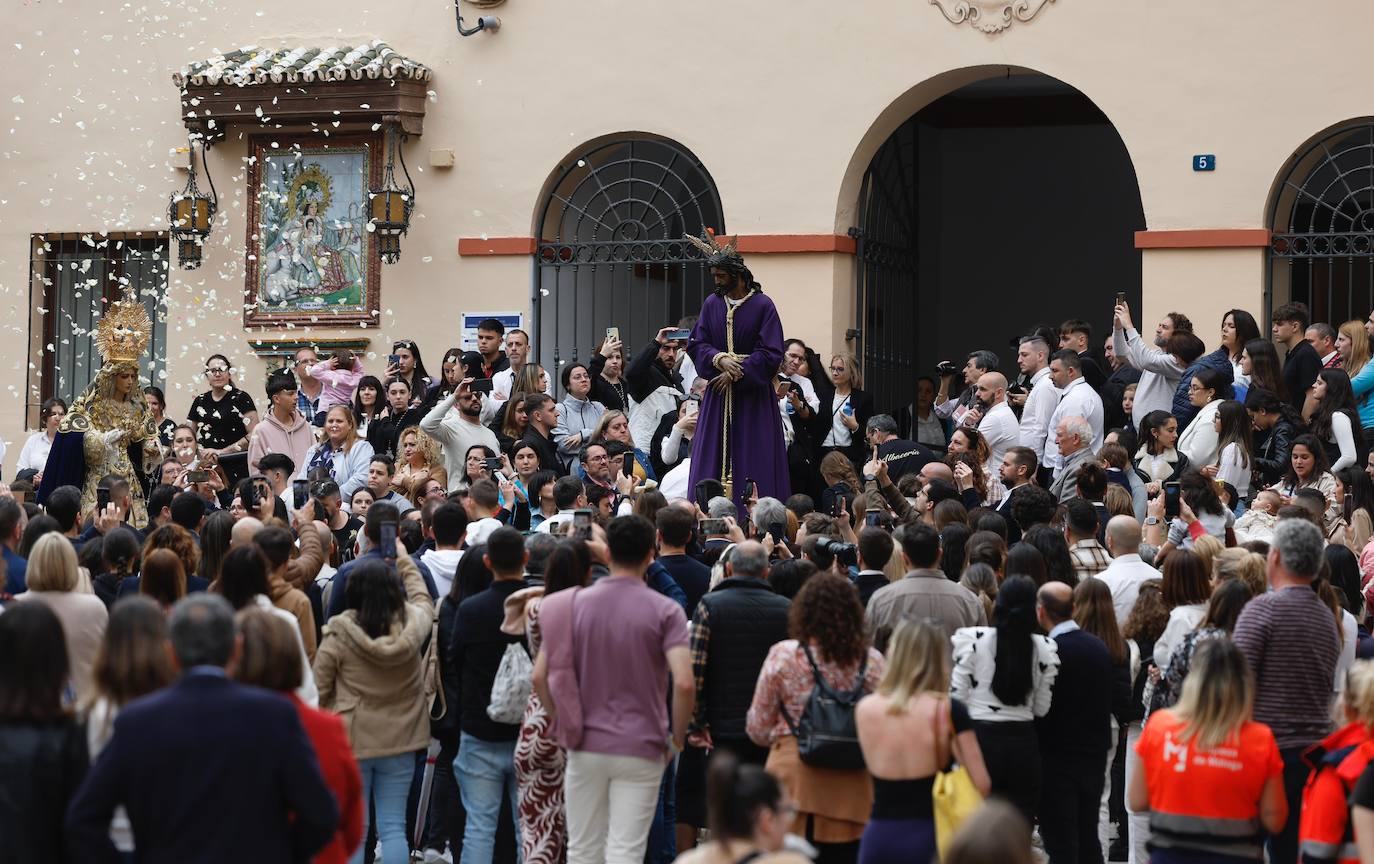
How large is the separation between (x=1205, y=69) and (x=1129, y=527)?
688 cm

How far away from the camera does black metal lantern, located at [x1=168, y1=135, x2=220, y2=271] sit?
56.5 ft

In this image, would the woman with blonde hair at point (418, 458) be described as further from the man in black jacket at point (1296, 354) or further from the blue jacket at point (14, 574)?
the man in black jacket at point (1296, 354)

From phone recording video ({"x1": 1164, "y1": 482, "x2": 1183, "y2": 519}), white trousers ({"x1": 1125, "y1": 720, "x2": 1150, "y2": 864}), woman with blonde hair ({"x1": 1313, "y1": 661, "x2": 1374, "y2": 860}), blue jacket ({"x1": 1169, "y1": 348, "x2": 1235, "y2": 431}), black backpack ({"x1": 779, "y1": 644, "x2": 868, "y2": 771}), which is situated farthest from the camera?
blue jacket ({"x1": 1169, "y1": 348, "x2": 1235, "y2": 431})

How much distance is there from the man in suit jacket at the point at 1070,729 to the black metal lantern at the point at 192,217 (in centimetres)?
1119

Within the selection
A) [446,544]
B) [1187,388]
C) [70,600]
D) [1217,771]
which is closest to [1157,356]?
[1187,388]

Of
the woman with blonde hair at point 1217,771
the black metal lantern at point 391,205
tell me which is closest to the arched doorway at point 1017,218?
the black metal lantern at point 391,205

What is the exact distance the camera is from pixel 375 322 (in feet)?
55.9

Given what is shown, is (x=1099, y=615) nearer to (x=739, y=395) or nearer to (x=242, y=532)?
(x=242, y=532)

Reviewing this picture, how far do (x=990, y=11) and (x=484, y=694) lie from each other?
9.03 meters

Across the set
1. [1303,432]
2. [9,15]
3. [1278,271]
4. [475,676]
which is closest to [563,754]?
[475,676]

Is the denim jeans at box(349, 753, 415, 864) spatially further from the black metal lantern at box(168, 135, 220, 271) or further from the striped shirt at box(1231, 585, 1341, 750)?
the black metal lantern at box(168, 135, 220, 271)

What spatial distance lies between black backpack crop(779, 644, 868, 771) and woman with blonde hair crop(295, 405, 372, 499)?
19.2ft

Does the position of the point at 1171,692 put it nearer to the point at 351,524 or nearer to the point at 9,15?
the point at 351,524

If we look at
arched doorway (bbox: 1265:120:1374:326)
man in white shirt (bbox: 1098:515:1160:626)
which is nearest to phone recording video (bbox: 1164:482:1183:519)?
man in white shirt (bbox: 1098:515:1160:626)
